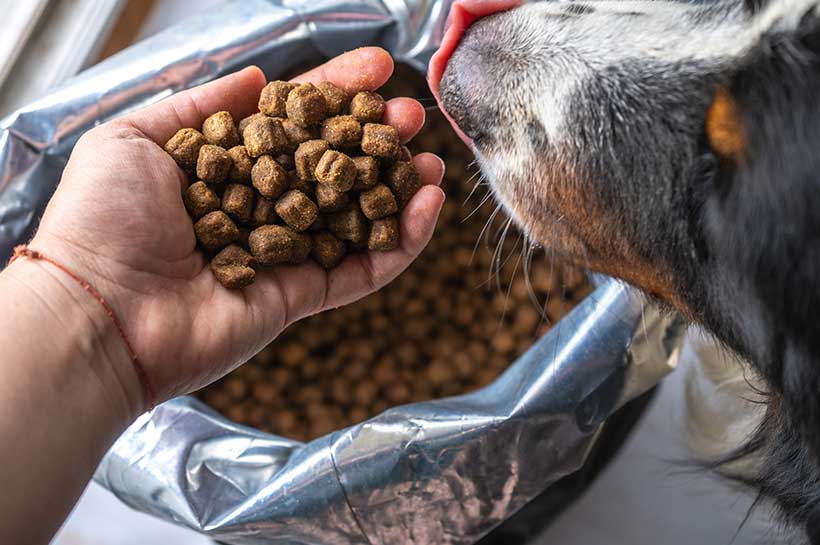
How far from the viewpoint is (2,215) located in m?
1.13

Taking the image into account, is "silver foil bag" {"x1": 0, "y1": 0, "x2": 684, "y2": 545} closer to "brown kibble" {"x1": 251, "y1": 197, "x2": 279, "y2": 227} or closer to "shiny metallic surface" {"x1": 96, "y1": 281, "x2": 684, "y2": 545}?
"shiny metallic surface" {"x1": 96, "y1": 281, "x2": 684, "y2": 545}

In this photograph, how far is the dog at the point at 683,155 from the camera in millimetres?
733

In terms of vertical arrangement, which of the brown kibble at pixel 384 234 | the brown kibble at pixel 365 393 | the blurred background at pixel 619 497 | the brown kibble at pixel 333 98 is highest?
the brown kibble at pixel 333 98

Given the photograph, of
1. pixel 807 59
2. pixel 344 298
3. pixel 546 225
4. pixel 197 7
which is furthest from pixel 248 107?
pixel 807 59

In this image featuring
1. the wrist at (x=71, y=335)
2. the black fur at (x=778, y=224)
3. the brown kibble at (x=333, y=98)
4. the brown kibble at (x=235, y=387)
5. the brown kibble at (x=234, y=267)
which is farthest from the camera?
the brown kibble at (x=235, y=387)

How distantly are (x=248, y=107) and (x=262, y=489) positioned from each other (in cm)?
48

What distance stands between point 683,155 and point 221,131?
0.53 m

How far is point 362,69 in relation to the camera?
1.10 m

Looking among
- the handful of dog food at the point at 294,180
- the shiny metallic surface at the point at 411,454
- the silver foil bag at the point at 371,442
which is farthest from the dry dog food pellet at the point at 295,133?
the shiny metallic surface at the point at 411,454

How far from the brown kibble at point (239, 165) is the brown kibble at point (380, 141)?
140 mm

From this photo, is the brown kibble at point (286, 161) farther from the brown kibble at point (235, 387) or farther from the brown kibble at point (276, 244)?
the brown kibble at point (235, 387)

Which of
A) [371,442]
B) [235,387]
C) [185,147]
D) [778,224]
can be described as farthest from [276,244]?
[778,224]

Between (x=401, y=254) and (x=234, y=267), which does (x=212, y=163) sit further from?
(x=401, y=254)

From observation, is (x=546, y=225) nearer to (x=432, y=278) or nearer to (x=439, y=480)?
(x=439, y=480)
